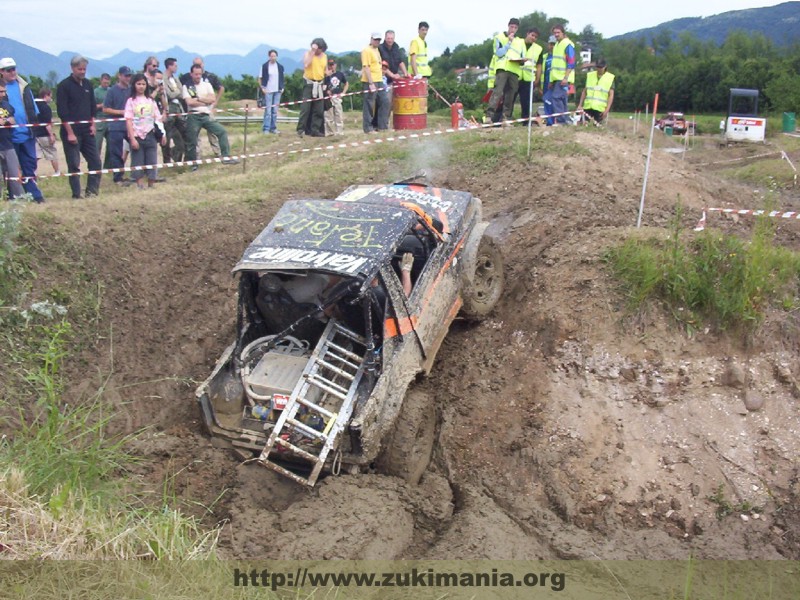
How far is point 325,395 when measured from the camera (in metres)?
6.46

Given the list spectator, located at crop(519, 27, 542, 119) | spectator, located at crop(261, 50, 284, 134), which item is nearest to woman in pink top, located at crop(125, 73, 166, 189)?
spectator, located at crop(261, 50, 284, 134)

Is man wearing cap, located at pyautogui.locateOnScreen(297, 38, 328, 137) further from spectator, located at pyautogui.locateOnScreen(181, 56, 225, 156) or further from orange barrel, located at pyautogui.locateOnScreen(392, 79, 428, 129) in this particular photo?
spectator, located at pyautogui.locateOnScreen(181, 56, 225, 156)

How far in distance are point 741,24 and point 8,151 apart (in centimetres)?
8256

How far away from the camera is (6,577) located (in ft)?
14.3

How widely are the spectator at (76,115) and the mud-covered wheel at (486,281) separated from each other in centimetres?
648

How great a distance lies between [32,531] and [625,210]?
28.1ft

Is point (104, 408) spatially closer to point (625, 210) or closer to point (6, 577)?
point (6, 577)

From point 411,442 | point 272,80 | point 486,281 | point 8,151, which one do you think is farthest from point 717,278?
point 272,80

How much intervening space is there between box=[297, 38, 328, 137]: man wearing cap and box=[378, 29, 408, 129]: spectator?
1256mm

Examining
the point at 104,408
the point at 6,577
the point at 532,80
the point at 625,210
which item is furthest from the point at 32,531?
the point at 532,80

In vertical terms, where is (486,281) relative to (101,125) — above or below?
below

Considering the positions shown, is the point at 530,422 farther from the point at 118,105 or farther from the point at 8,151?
the point at 118,105

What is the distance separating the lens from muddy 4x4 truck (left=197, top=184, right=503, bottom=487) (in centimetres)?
626

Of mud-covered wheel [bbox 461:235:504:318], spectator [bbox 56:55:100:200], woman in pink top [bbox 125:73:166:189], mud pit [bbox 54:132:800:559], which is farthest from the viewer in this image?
woman in pink top [bbox 125:73:166:189]
